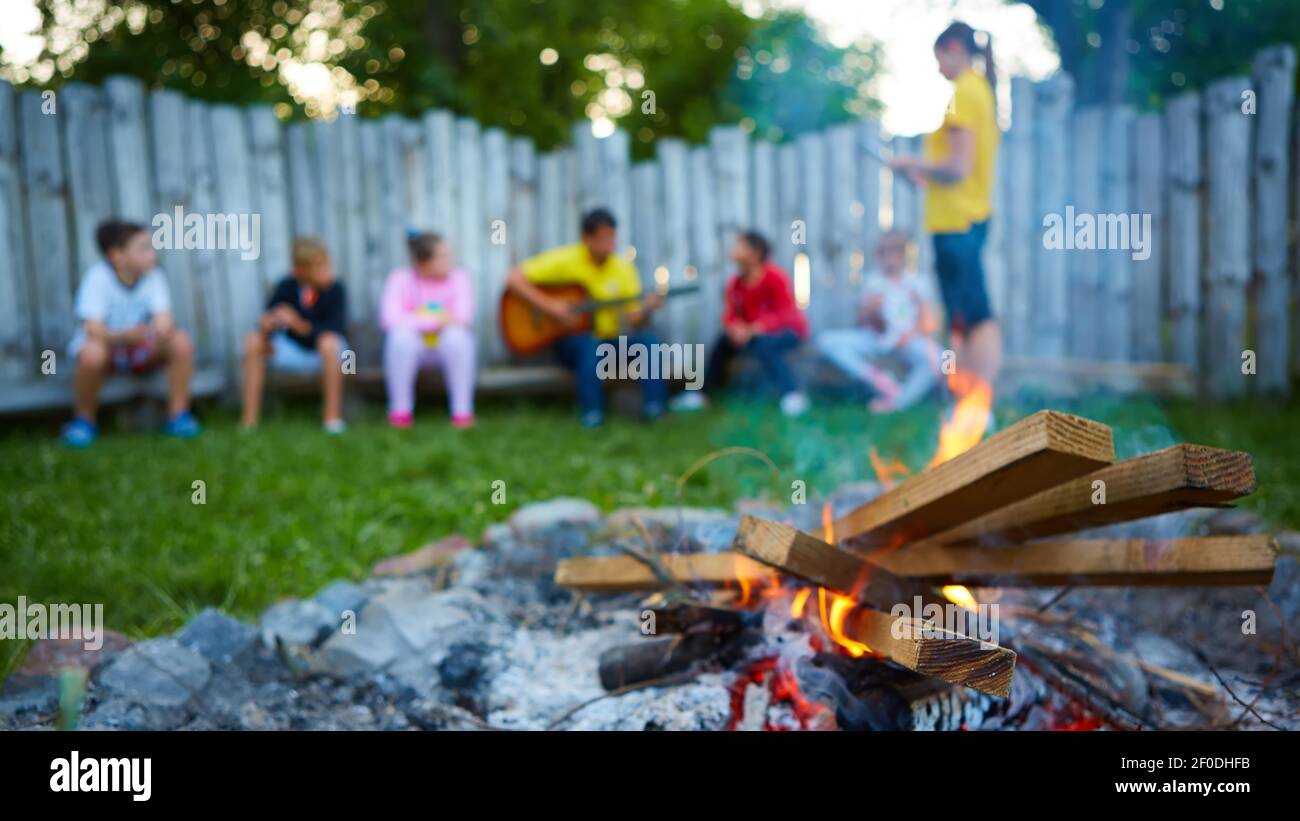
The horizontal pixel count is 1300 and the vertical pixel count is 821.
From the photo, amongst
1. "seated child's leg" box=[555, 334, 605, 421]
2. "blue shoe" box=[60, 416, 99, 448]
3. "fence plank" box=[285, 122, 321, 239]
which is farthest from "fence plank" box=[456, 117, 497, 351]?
"blue shoe" box=[60, 416, 99, 448]

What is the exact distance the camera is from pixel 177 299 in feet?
21.6

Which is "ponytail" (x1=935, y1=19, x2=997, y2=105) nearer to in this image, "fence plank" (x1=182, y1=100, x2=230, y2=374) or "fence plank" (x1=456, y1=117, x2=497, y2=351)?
"fence plank" (x1=456, y1=117, x2=497, y2=351)

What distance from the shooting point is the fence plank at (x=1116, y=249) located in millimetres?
6617

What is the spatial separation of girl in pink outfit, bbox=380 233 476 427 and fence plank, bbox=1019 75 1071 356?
3.73 metres

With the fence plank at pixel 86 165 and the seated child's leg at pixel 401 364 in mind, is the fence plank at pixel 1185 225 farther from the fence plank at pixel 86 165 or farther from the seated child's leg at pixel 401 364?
the fence plank at pixel 86 165

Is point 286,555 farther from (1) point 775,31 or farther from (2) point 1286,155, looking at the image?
(1) point 775,31

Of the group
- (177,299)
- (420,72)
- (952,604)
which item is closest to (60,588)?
(952,604)

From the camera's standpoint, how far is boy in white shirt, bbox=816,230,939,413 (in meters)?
6.58

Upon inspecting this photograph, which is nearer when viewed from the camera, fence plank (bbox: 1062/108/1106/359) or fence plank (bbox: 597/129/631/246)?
fence plank (bbox: 1062/108/1106/359)

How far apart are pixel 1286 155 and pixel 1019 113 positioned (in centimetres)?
156

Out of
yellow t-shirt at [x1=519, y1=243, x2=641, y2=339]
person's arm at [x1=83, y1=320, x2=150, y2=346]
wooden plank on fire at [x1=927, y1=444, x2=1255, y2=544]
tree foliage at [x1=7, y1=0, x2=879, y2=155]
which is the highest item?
tree foliage at [x1=7, y1=0, x2=879, y2=155]

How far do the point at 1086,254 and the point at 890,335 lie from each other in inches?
56.7

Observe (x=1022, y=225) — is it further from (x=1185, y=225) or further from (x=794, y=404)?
(x=794, y=404)

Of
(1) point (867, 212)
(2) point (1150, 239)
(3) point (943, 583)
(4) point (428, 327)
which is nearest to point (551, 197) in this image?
(4) point (428, 327)
